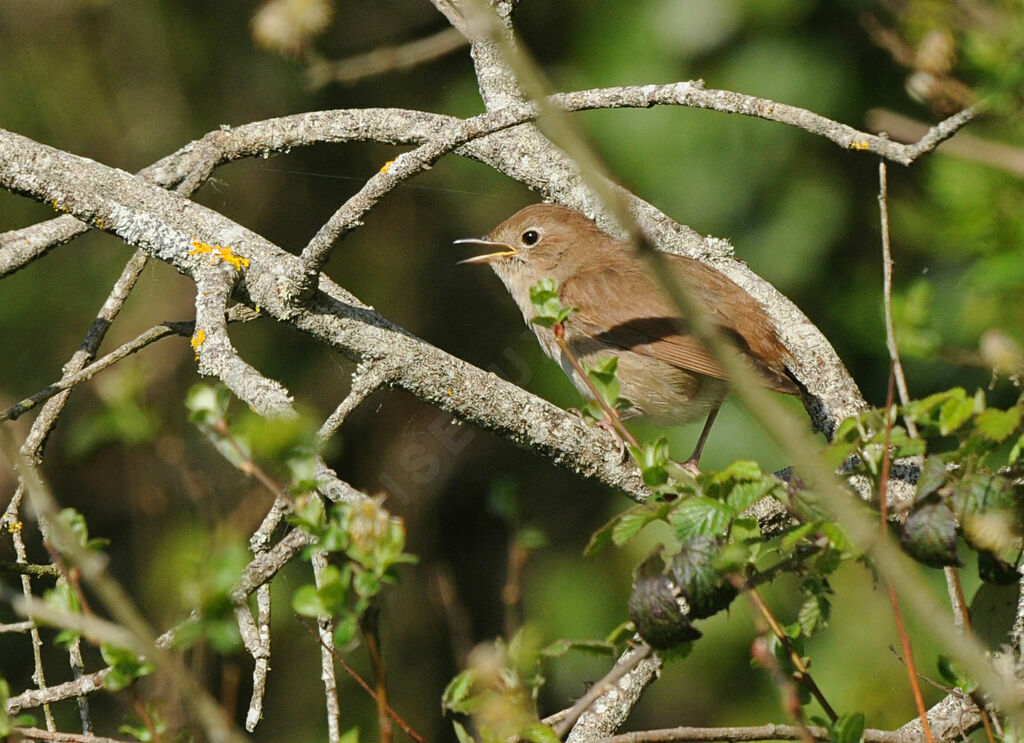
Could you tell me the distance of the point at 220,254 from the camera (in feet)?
9.14

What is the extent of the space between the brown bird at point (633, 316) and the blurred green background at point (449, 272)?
52 centimetres

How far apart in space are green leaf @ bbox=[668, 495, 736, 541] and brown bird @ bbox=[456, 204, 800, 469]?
1817mm

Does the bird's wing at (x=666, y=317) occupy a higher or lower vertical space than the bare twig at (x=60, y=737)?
higher

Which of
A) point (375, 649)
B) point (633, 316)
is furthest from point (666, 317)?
point (375, 649)

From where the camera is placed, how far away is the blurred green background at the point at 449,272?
4.75 meters

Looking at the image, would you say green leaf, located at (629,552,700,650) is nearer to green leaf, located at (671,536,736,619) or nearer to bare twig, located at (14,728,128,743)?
green leaf, located at (671,536,736,619)

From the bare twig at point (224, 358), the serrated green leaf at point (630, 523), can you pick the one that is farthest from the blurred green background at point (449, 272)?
the serrated green leaf at point (630, 523)

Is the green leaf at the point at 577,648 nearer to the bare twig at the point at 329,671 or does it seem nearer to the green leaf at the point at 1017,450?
the bare twig at the point at 329,671

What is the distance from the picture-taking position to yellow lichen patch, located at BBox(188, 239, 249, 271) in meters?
2.77

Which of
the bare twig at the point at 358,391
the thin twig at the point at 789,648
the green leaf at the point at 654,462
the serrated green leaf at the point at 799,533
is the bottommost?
the thin twig at the point at 789,648

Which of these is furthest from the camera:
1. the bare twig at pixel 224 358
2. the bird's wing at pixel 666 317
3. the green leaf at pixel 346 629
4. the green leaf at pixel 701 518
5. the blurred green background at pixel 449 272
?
the blurred green background at pixel 449 272

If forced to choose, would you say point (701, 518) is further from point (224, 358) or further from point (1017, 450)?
point (224, 358)

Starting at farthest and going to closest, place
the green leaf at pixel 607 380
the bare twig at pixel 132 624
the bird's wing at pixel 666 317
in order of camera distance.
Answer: the bird's wing at pixel 666 317 → the green leaf at pixel 607 380 → the bare twig at pixel 132 624

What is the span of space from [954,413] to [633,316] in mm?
2554
